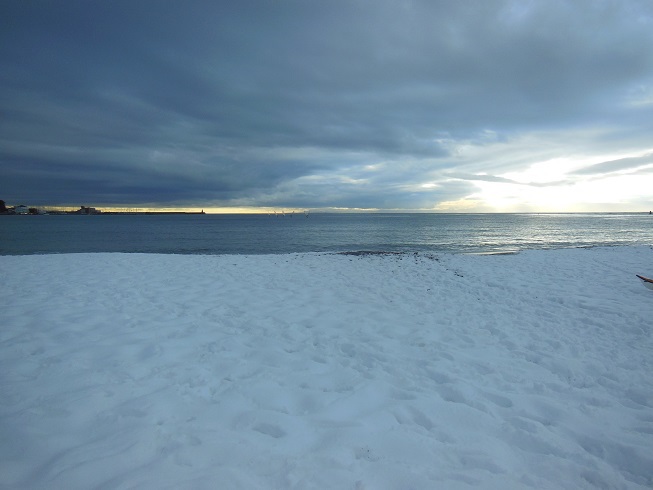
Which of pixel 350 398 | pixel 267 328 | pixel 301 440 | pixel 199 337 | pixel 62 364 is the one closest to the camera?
pixel 301 440

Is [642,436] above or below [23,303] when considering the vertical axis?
below

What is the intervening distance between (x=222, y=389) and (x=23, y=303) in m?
6.95

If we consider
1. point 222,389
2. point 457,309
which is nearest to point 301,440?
point 222,389

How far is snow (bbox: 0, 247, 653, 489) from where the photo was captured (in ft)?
10.6

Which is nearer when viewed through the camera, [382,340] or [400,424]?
[400,424]

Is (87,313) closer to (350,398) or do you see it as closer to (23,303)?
(23,303)

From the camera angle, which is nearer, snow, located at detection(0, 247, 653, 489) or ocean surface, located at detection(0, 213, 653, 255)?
snow, located at detection(0, 247, 653, 489)

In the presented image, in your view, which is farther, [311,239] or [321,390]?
[311,239]

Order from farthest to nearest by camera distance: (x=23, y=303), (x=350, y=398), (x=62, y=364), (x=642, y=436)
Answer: (x=23, y=303)
(x=62, y=364)
(x=350, y=398)
(x=642, y=436)

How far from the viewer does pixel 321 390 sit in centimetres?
462

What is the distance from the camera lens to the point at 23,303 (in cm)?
811

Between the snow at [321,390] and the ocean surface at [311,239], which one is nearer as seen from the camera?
the snow at [321,390]

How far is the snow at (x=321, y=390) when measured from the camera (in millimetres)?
3221

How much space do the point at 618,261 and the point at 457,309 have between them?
534 inches
